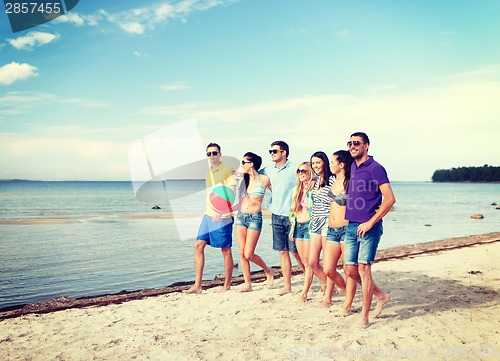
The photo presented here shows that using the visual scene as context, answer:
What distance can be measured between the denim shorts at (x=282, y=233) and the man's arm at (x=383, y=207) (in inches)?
83.2

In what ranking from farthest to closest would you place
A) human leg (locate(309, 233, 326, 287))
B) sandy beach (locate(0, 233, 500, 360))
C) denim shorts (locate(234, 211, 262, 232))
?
1. denim shorts (locate(234, 211, 262, 232))
2. human leg (locate(309, 233, 326, 287))
3. sandy beach (locate(0, 233, 500, 360))

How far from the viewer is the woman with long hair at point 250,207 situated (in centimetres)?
710

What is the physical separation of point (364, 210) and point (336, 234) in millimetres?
698

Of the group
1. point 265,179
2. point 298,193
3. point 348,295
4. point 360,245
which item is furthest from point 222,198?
point 360,245

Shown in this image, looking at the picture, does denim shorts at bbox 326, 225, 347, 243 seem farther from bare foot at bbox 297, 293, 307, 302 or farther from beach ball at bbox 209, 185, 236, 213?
beach ball at bbox 209, 185, 236, 213

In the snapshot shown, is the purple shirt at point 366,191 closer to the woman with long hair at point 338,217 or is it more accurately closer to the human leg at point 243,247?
the woman with long hair at point 338,217

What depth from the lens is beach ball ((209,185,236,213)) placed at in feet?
23.4

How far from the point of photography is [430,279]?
8203 millimetres

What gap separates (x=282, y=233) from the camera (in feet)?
23.0

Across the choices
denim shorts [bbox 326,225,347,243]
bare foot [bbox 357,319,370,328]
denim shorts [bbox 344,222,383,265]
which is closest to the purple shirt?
A: denim shorts [bbox 344,222,383,265]

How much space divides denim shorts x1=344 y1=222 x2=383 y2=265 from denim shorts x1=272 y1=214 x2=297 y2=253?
1785 mm

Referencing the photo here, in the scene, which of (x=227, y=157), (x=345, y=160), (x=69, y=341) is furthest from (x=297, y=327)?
(x=227, y=157)

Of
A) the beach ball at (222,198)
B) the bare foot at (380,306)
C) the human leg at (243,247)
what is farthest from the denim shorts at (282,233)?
the bare foot at (380,306)

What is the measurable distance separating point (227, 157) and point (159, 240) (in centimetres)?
1150
